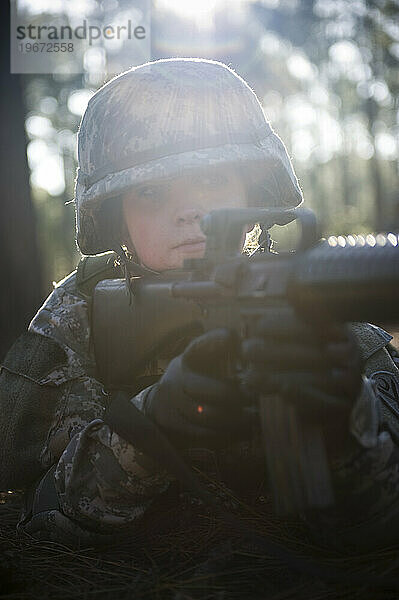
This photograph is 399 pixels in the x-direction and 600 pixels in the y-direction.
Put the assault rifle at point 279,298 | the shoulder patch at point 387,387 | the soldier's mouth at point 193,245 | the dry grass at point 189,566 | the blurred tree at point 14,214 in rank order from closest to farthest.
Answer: the assault rifle at point 279,298 < the dry grass at point 189,566 < the shoulder patch at point 387,387 < the soldier's mouth at point 193,245 < the blurred tree at point 14,214

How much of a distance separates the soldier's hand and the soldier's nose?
94 centimetres

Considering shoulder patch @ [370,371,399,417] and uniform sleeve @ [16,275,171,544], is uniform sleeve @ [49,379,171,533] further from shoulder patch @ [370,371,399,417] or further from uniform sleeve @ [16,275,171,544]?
shoulder patch @ [370,371,399,417]

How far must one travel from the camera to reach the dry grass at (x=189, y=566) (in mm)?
1827

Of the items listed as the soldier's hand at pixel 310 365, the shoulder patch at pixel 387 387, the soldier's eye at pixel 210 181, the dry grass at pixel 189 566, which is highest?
the soldier's eye at pixel 210 181

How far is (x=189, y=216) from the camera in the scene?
261 centimetres

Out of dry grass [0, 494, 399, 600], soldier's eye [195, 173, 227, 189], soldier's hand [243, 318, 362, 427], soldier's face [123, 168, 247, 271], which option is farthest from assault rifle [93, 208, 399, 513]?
soldier's eye [195, 173, 227, 189]

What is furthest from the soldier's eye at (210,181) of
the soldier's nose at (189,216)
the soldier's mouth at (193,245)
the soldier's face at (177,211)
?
the soldier's mouth at (193,245)

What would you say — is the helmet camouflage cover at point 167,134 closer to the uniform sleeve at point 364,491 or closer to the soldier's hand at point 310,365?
the soldier's hand at point 310,365

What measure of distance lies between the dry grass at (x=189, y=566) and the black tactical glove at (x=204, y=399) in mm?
379

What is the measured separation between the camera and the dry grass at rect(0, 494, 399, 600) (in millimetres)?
1827

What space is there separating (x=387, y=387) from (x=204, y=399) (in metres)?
0.91

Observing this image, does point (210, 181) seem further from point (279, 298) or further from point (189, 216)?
point (279, 298)

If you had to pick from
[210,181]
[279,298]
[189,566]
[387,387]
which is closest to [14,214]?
[210,181]

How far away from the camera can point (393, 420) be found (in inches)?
88.4
